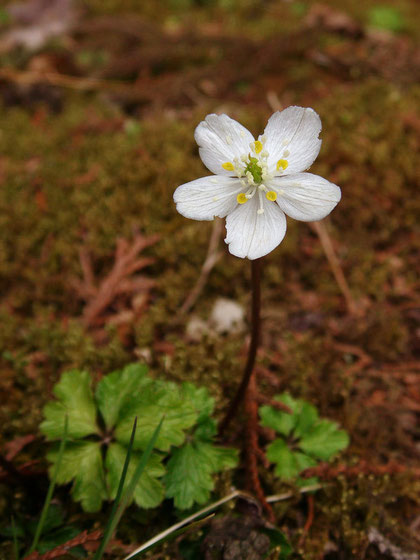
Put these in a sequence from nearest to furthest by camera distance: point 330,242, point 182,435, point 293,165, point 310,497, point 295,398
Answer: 1. point 293,165
2. point 182,435
3. point 310,497
4. point 295,398
5. point 330,242

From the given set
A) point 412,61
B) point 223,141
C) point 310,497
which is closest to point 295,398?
point 310,497

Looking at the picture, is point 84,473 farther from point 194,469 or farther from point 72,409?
point 194,469

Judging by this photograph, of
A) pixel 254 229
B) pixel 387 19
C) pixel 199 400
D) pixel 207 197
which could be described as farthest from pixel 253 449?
pixel 387 19

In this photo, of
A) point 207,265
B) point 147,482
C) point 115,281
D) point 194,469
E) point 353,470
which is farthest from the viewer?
point 207,265

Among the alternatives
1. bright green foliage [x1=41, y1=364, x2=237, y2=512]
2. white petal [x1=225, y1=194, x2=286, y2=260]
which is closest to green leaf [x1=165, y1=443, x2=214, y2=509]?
bright green foliage [x1=41, y1=364, x2=237, y2=512]

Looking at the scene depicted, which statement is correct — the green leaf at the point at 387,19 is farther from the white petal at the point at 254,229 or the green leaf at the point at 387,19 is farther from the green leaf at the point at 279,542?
the green leaf at the point at 279,542

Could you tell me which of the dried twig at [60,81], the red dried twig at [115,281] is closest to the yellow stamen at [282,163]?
the red dried twig at [115,281]

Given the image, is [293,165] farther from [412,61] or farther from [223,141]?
[412,61]
